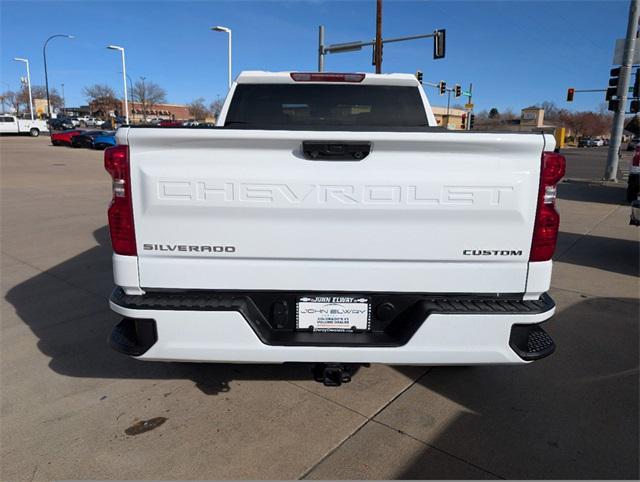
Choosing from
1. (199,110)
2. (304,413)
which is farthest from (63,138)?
(199,110)

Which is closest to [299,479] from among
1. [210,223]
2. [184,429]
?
[184,429]

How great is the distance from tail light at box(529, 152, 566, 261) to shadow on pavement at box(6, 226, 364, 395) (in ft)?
5.51

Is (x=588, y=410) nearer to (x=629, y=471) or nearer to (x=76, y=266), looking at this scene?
(x=629, y=471)

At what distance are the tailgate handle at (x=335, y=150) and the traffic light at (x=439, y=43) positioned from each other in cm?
2388

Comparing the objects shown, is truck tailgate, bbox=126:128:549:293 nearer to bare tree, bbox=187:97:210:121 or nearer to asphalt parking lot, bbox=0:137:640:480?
asphalt parking lot, bbox=0:137:640:480

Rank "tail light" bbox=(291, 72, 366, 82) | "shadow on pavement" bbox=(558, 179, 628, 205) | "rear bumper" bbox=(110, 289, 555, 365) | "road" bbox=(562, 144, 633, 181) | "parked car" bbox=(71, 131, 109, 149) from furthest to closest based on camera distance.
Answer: "parked car" bbox=(71, 131, 109, 149) → "road" bbox=(562, 144, 633, 181) → "shadow on pavement" bbox=(558, 179, 628, 205) → "tail light" bbox=(291, 72, 366, 82) → "rear bumper" bbox=(110, 289, 555, 365)

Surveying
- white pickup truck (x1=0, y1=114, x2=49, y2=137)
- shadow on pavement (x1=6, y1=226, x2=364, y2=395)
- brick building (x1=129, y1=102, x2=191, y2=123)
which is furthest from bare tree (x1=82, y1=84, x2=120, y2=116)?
shadow on pavement (x1=6, y1=226, x2=364, y2=395)

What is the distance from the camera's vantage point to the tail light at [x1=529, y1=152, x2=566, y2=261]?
2385 millimetres

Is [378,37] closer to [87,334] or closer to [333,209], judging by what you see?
[87,334]

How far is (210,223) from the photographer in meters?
2.41

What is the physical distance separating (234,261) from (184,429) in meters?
1.16

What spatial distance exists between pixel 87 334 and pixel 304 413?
224cm

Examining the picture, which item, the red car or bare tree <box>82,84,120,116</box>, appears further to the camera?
bare tree <box>82,84,120,116</box>

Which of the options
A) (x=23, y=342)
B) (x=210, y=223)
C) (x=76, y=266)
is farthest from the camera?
(x=76, y=266)
